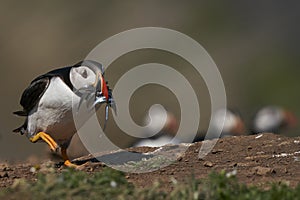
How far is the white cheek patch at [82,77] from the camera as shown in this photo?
8.40 m

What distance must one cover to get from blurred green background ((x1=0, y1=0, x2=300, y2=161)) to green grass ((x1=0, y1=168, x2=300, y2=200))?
12.6 meters

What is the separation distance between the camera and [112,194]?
5879 mm

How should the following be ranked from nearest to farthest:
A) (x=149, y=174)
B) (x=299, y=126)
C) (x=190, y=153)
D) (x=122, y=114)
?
(x=149, y=174) → (x=190, y=153) → (x=122, y=114) → (x=299, y=126)

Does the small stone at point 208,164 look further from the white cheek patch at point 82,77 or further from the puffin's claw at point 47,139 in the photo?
the puffin's claw at point 47,139

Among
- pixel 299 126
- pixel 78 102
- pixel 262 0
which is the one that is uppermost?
pixel 262 0

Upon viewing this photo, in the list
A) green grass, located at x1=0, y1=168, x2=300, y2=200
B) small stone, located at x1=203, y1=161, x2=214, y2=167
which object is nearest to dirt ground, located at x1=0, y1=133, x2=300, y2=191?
small stone, located at x1=203, y1=161, x2=214, y2=167

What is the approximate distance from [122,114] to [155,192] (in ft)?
30.1

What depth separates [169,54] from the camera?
2080 centimetres

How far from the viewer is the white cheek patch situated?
8.40 metres

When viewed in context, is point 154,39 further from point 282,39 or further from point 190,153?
point 190,153

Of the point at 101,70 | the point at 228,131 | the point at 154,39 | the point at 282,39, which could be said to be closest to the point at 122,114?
the point at 228,131

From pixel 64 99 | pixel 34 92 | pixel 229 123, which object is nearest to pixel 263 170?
pixel 64 99

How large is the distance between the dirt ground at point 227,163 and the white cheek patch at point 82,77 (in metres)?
0.74

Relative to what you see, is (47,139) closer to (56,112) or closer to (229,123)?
(56,112)
